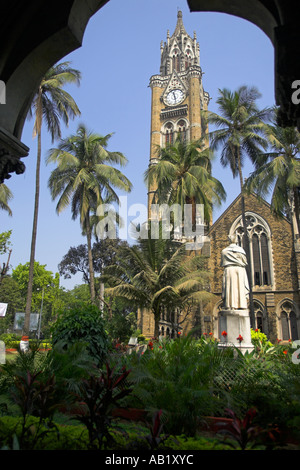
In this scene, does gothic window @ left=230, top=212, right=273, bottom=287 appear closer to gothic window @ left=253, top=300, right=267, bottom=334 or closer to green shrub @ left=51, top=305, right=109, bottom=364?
gothic window @ left=253, top=300, right=267, bottom=334

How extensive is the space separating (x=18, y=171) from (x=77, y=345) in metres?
3.06

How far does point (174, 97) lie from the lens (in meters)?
51.9

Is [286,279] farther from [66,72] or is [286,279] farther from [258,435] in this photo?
[258,435]

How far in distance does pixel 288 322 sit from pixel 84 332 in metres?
23.2

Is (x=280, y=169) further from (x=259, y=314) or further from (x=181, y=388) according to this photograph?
(x=181, y=388)

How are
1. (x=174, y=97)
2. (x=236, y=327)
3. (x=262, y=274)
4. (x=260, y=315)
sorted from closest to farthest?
(x=236, y=327) < (x=260, y=315) < (x=262, y=274) < (x=174, y=97)

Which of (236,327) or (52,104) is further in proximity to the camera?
(52,104)

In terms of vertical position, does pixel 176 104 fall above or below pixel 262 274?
above

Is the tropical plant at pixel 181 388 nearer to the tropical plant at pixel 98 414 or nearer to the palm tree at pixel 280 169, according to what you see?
the tropical plant at pixel 98 414

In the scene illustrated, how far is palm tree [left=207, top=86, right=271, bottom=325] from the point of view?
976 inches

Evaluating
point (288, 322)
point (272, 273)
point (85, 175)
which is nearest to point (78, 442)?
point (85, 175)

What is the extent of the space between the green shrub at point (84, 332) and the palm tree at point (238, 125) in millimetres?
19302

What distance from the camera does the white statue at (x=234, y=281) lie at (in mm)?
10281

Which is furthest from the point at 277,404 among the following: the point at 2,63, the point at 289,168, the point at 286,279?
the point at 286,279
